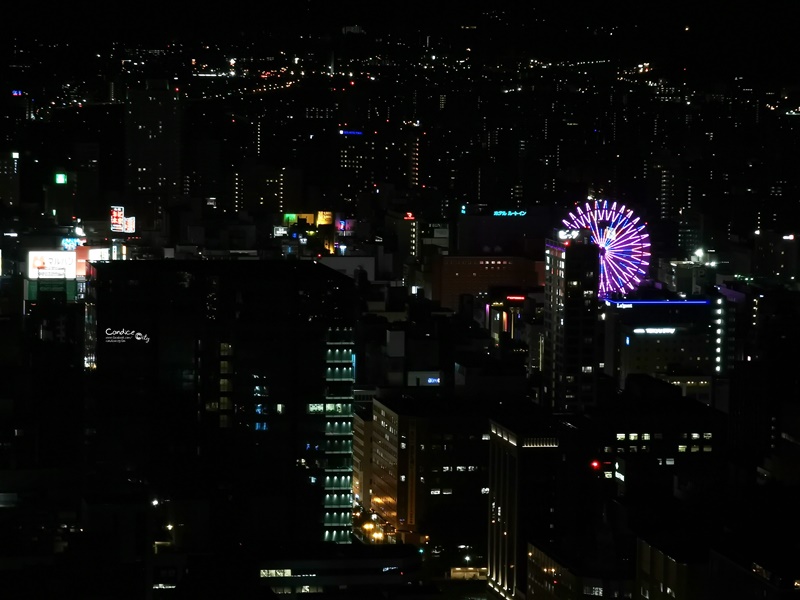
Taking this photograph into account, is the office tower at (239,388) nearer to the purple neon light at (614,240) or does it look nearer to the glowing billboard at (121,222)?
the purple neon light at (614,240)

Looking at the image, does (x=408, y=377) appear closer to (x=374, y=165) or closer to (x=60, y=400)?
(x=60, y=400)

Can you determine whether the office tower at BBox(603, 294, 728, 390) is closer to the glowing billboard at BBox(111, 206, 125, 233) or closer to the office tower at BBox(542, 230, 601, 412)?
the office tower at BBox(542, 230, 601, 412)

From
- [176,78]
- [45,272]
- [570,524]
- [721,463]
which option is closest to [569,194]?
[176,78]

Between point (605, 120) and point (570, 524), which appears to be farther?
point (605, 120)

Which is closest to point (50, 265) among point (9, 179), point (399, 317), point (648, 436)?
point (399, 317)

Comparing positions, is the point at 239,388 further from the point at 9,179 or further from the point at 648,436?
the point at 9,179

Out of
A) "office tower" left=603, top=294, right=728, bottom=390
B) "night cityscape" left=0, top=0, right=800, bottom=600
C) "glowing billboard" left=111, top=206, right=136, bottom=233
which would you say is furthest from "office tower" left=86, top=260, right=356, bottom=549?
"glowing billboard" left=111, top=206, right=136, bottom=233
